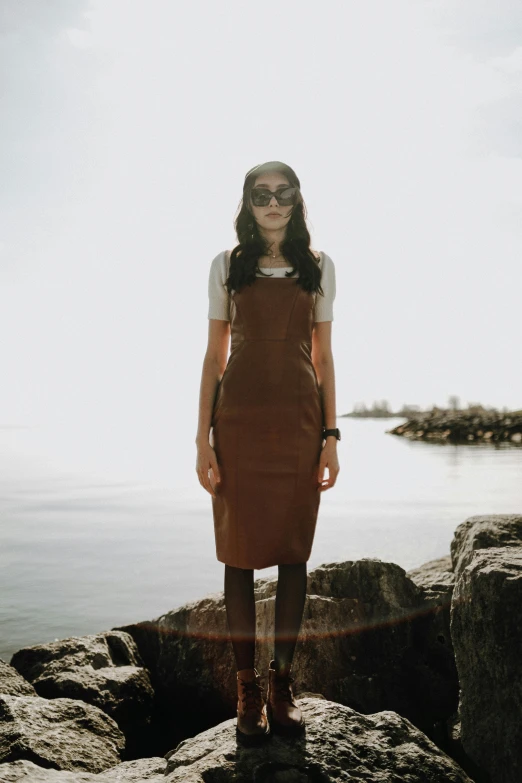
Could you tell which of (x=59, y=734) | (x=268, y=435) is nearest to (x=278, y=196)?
(x=268, y=435)

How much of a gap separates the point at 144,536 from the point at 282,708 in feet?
43.6

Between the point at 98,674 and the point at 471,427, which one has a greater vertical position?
the point at 471,427

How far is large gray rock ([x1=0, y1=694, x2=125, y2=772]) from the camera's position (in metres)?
3.31

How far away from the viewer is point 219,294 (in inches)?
129

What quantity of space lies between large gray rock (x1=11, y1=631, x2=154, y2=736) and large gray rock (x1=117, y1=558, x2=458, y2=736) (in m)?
0.29

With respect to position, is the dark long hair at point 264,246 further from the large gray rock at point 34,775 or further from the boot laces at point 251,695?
the large gray rock at point 34,775

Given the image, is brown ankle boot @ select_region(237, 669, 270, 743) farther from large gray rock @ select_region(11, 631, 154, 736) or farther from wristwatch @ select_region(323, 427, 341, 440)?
large gray rock @ select_region(11, 631, 154, 736)

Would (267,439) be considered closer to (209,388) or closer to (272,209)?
(209,388)

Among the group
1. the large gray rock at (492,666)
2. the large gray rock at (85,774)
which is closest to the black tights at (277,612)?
the large gray rock at (85,774)

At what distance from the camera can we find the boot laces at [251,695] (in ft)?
9.58

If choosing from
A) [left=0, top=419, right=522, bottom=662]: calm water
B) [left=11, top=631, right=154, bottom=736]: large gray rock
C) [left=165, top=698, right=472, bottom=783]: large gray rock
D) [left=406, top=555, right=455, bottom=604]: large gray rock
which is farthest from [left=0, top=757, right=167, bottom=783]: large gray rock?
[left=0, top=419, right=522, bottom=662]: calm water

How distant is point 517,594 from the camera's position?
10.8ft

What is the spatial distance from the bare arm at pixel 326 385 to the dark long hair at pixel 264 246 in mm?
222

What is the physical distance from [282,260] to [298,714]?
2149mm
